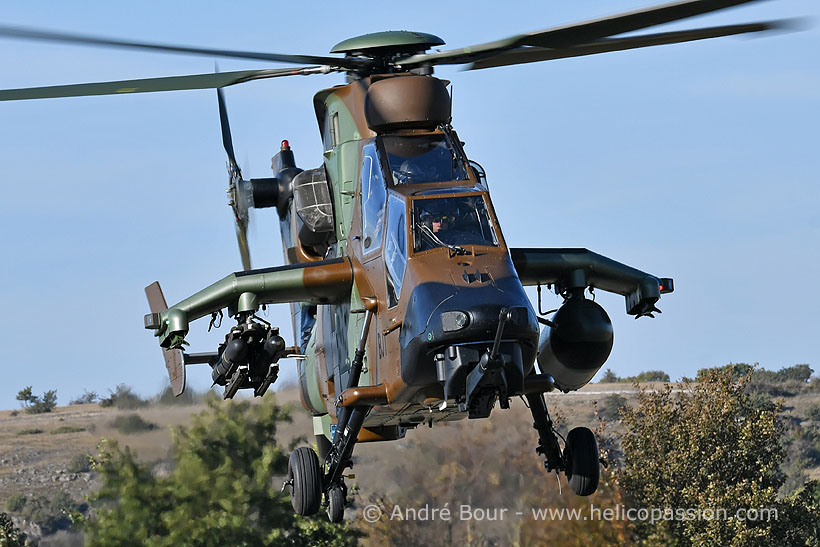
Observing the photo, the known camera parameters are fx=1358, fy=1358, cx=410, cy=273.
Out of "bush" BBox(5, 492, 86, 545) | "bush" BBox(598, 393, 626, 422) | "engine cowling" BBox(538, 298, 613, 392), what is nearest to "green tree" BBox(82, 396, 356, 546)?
"bush" BBox(5, 492, 86, 545)

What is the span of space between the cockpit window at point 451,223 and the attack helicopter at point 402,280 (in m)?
0.01

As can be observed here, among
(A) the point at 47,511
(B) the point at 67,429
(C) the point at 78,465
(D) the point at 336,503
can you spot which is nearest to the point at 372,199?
(D) the point at 336,503

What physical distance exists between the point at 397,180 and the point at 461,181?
2.25ft

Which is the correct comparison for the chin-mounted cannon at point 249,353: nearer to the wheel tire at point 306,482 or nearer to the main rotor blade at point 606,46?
the wheel tire at point 306,482

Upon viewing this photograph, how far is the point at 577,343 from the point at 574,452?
1.33 metres

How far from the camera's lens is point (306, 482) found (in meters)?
15.1

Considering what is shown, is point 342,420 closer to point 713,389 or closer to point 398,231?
point 398,231

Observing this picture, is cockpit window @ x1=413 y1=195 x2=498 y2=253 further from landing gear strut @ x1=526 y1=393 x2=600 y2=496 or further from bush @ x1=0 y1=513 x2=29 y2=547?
bush @ x1=0 y1=513 x2=29 y2=547

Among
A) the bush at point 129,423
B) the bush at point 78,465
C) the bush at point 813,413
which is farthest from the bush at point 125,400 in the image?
the bush at point 813,413

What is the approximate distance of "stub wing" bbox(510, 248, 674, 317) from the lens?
1584 cm

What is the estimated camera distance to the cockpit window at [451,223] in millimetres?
13609

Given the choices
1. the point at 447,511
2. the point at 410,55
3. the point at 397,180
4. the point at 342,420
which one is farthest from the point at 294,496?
the point at 447,511

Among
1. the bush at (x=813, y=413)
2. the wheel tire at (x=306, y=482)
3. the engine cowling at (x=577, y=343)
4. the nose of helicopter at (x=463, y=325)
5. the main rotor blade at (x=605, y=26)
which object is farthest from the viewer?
the bush at (x=813, y=413)

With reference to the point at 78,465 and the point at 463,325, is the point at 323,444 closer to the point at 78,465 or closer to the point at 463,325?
the point at 463,325
